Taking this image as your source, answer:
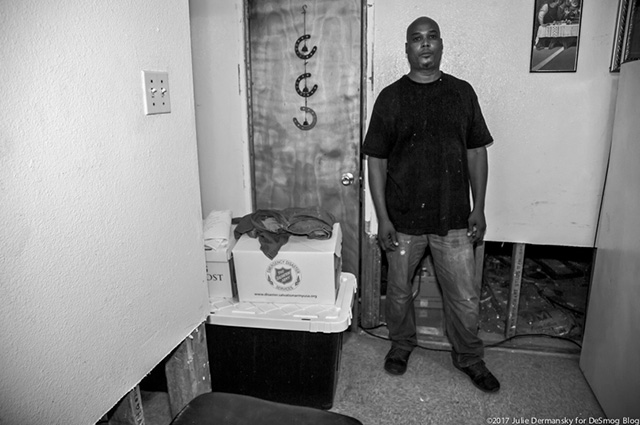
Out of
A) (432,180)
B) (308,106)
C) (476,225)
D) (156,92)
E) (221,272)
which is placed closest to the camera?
(156,92)

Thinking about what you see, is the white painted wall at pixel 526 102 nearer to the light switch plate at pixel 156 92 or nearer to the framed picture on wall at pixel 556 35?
the framed picture on wall at pixel 556 35

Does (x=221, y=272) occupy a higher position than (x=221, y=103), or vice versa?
(x=221, y=103)

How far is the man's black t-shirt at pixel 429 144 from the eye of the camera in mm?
2256

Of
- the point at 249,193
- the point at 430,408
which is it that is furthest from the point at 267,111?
the point at 430,408

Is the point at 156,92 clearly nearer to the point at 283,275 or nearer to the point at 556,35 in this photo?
the point at 283,275

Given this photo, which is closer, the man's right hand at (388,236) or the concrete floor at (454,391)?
the concrete floor at (454,391)

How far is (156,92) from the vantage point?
1425mm

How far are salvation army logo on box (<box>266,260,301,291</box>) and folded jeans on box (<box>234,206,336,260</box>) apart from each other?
9 centimetres

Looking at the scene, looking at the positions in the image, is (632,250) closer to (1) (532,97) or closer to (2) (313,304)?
(1) (532,97)

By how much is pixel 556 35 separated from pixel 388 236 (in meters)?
1.28

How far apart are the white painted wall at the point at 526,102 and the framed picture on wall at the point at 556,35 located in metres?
0.03

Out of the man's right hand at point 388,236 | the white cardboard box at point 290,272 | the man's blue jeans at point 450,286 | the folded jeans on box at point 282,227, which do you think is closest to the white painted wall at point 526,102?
the man's blue jeans at point 450,286

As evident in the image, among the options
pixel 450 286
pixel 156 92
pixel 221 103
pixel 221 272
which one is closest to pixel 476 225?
pixel 450 286

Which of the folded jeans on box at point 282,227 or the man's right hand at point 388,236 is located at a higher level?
the folded jeans on box at point 282,227
